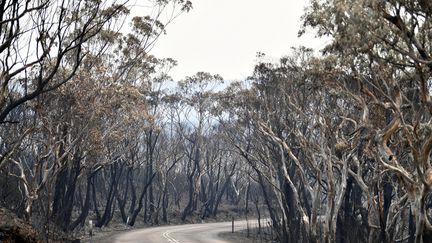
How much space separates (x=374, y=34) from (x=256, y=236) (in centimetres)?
2748

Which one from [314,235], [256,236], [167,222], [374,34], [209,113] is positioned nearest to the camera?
[374,34]

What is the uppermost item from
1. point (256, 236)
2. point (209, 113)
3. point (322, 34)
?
point (209, 113)

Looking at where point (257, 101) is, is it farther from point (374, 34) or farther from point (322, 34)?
point (374, 34)

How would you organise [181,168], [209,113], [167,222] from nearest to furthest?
1. [209,113]
2. [167,222]
3. [181,168]

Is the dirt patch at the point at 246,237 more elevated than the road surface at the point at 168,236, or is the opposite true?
the road surface at the point at 168,236

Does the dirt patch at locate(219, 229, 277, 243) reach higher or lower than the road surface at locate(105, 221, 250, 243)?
lower

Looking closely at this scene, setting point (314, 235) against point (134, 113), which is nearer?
point (314, 235)

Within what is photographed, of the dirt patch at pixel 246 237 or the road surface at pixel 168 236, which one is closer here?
the road surface at pixel 168 236

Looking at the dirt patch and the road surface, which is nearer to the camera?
the road surface

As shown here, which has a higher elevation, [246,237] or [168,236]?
[168,236]

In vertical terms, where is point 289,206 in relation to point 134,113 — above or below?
below

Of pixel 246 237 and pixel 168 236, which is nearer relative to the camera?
pixel 168 236

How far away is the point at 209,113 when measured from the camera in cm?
4734

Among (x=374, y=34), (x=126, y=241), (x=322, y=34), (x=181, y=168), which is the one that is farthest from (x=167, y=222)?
(x=374, y=34)
